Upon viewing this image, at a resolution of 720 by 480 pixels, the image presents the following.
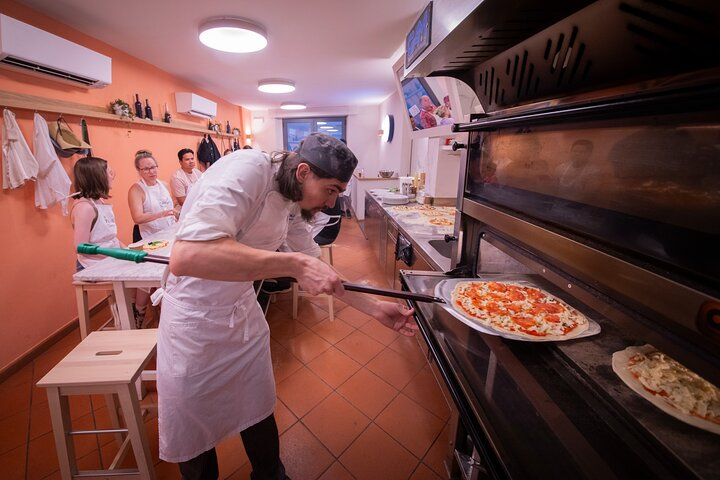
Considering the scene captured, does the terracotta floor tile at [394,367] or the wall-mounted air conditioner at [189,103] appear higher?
the wall-mounted air conditioner at [189,103]

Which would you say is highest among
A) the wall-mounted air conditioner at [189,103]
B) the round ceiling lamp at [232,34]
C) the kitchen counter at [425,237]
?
the round ceiling lamp at [232,34]

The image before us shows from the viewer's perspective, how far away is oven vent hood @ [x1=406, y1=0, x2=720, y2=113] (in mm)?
523

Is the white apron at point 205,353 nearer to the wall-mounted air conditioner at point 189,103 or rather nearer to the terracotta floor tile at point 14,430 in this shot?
the terracotta floor tile at point 14,430

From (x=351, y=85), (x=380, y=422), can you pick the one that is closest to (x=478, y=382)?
(x=380, y=422)

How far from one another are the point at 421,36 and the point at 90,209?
8.81 feet

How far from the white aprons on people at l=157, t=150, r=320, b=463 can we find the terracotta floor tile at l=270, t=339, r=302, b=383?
→ 1.05 m

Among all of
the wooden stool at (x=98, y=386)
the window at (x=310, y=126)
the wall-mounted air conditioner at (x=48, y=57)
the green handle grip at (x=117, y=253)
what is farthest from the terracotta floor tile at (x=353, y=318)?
the window at (x=310, y=126)

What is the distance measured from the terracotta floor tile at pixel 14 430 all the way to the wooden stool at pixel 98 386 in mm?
786

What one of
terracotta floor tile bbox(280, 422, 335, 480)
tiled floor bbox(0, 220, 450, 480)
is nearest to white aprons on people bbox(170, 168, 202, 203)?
tiled floor bbox(0, 220, 450, 480)

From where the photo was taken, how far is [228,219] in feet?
3.06

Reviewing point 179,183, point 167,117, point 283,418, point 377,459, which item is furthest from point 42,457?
point 167,117

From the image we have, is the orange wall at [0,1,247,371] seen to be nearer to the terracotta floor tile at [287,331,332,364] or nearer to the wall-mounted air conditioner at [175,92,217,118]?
the wall-mounted air conditioner at [175,92,217,118]

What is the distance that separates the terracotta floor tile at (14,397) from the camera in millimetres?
1991

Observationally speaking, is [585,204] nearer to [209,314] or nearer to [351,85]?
[209,314]
